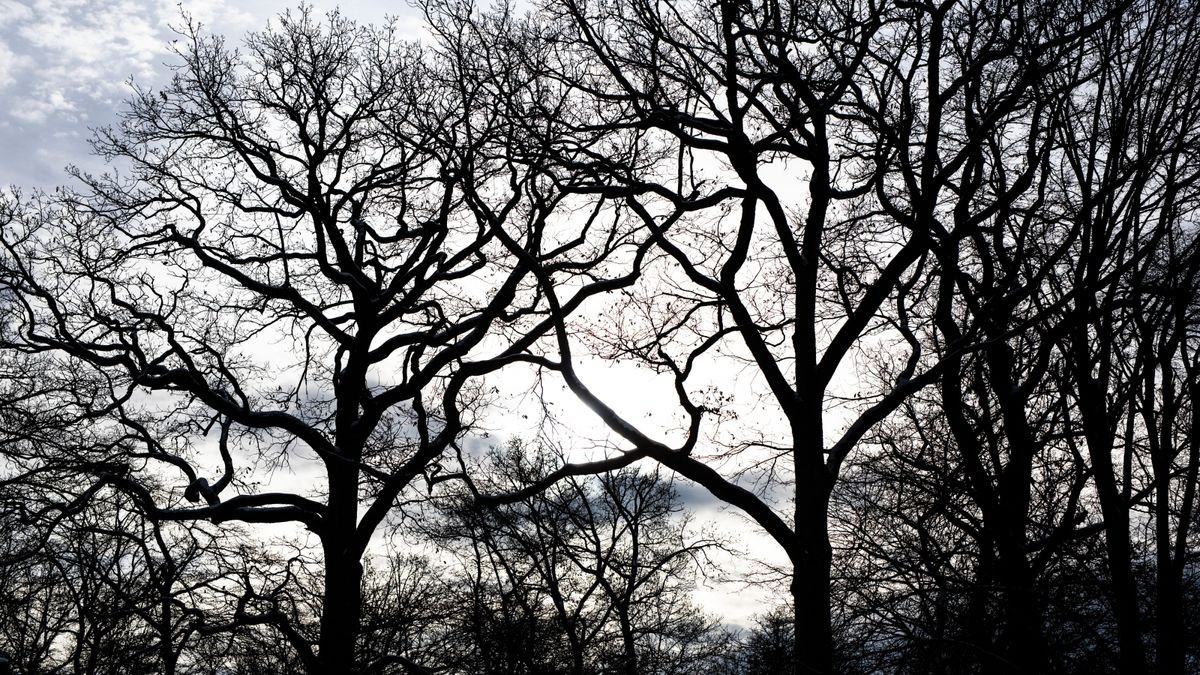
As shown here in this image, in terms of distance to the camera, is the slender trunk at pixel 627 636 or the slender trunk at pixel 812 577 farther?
the slender trunk at pixel 627 636

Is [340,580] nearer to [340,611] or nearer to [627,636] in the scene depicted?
[340,611]

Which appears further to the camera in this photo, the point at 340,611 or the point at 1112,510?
the point at 340,611

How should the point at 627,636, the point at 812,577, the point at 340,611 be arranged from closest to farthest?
the point at 812,577, the point at 340,611, the point at 627,636

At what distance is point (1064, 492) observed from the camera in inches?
576

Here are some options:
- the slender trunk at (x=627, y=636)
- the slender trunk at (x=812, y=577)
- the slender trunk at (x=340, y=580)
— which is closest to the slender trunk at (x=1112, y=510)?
the slender trunk at (x=812, y=577)

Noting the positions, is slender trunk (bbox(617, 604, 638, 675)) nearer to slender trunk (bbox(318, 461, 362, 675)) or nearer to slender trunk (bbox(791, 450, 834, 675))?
slender trunk (bbox(318, 461, 362, 675))

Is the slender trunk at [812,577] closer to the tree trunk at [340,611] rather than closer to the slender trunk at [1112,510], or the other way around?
the slender trunk at [1112,510]

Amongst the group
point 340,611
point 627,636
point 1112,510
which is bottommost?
point 340,611

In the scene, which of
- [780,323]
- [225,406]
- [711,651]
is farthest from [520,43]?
[711,651]

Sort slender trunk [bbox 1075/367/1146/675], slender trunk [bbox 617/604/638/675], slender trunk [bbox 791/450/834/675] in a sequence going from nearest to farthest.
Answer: slender trunk [bbox 1075/367/1146/675], slender trunk [bbox 791/450/834/675], slender trunk [bbox 617/604/638/675]

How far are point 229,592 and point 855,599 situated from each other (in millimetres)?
8736

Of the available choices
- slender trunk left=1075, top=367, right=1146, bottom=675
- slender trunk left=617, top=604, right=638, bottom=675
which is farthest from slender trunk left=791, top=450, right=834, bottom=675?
slender trunk left=617, top=604, right=638, bottom=675

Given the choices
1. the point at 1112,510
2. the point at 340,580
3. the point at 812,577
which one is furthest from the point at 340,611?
the point at 1112,510

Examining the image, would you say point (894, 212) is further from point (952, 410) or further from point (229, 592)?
point (229, 592)
